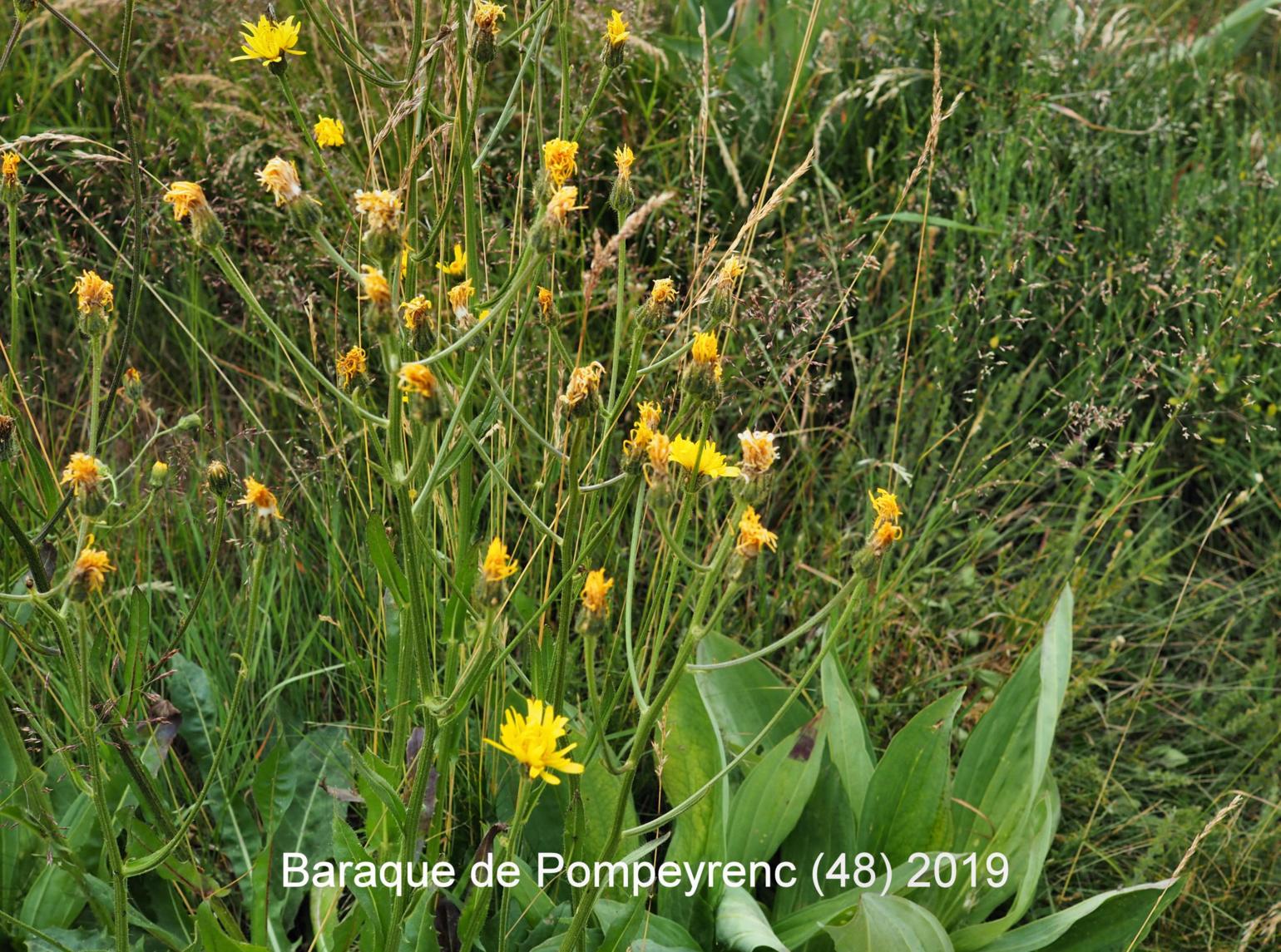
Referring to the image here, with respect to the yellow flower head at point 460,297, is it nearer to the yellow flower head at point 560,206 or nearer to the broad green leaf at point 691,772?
the yellow flower head at point 560,206

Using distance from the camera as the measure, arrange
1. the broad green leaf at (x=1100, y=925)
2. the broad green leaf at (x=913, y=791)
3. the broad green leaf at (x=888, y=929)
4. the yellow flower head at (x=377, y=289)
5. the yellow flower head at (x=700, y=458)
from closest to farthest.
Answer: the yellow flower head at (x=377, y=289)
the yellow flower head at (x=700, y=458)
the broad green leaf at (x=888, y=929)
the broad green leaf at (x=1100, y=925)
the broad green leaf at (x=913, y=791)

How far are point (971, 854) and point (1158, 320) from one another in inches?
51.0

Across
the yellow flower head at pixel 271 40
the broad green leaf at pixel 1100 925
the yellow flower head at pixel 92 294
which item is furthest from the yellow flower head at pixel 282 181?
the broad green leaf at pixel 1100 925

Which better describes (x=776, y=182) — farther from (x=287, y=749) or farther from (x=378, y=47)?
(x=287, y=749)

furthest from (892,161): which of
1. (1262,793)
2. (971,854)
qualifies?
(971,854)

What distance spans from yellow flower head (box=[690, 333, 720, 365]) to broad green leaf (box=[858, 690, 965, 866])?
0.71 metres

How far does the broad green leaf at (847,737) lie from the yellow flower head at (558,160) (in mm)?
872

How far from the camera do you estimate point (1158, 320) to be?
7.93 feet

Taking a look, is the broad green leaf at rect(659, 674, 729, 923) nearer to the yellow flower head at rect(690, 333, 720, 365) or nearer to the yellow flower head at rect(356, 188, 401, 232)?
the yellow flower head at rect(690, 333, 720, 365)

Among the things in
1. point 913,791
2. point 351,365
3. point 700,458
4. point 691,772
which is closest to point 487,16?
point 351,365

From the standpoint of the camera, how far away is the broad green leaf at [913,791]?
1.66m

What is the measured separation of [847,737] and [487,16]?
1.11 m

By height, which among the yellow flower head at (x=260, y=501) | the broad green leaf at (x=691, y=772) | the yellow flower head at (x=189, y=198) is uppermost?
the yellow flower head at (x=189, y=198)

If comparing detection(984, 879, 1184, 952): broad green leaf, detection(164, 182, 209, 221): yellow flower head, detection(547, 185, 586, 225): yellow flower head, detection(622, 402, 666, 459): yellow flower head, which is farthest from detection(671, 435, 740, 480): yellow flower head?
detection(984, 879, 1184, 952): broad green leaf
